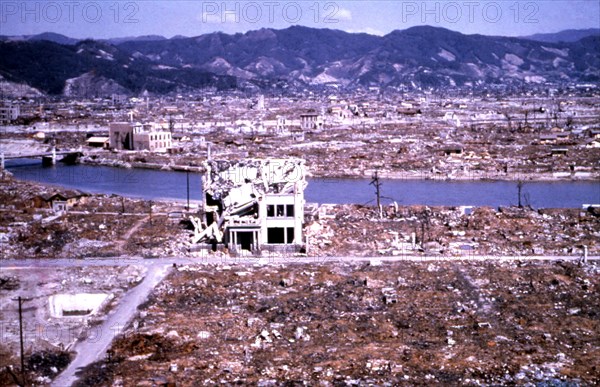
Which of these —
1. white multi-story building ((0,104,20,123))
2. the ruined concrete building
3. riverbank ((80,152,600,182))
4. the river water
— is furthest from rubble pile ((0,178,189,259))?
white multi-story building ((0,104,20,123))

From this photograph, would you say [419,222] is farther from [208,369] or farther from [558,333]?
[208,369]

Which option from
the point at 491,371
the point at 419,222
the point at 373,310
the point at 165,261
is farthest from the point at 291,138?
the point at 491,371

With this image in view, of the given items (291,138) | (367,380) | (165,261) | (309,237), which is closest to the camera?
(367,380)

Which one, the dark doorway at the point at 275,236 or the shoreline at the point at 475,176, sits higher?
the shoreline at the point at 475,176

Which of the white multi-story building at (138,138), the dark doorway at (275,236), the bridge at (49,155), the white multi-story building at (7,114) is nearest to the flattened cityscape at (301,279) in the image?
the dark doorway at (275,236)

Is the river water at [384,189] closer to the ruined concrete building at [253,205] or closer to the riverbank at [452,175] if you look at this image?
the riverbank at [452,175]

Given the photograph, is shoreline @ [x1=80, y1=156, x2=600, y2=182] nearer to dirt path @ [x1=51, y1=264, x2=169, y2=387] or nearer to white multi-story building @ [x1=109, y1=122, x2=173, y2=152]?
white multi-story building @ [x1=109, y1=122, x2=173, y2=152]
